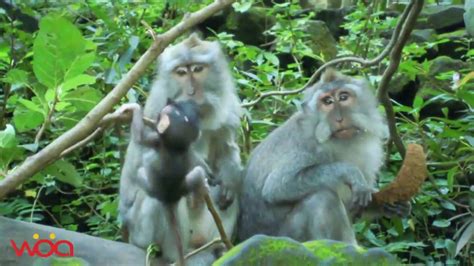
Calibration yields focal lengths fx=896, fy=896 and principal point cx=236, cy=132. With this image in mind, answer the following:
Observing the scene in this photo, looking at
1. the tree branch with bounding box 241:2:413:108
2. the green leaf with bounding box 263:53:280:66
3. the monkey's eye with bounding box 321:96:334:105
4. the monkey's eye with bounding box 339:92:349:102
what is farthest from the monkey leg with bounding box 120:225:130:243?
the green leaf with bounding box 263:53:280:66

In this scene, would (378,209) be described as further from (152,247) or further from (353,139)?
(152,247)

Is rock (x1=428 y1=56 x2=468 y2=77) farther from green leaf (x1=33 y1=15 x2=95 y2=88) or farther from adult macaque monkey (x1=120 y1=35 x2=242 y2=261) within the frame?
green leaf (x1=33 y1=15 x2=95 y2=88)

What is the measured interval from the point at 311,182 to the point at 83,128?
2.54 m

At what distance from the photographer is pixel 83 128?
353 cm

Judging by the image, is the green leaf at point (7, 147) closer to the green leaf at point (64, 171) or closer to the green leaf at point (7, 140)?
the green leaf at point (7, 140)

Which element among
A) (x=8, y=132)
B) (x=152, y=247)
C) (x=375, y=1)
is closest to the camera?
(x=8, y=132)

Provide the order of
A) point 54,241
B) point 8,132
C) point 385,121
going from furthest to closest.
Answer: point 385,121 < point 54,241 < point 8,132

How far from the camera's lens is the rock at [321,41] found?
911 cm

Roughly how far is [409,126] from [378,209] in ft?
4.27

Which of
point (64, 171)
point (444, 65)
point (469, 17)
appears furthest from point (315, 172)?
point (444, 65)

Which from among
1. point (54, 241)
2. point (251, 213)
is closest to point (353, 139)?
point (251, 213)

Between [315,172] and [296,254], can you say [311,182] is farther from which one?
[296,254]

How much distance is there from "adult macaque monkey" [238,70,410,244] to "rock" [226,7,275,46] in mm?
4293

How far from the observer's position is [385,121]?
6016mm
